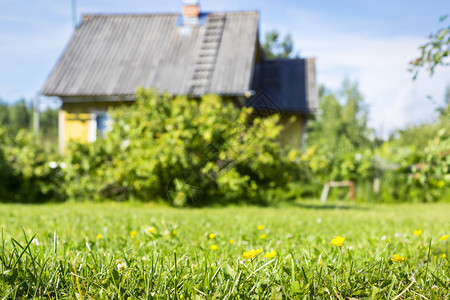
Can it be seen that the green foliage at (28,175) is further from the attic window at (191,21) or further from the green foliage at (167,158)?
the attic window at (191,21)

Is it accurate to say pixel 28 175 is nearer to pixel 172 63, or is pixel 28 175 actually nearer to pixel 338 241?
pixel 172 63

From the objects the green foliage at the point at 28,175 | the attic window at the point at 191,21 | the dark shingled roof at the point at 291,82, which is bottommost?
the green foliage at the point at 28,175

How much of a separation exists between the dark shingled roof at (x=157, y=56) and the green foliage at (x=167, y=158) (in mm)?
4588

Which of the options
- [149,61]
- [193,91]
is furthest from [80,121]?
[193,91]

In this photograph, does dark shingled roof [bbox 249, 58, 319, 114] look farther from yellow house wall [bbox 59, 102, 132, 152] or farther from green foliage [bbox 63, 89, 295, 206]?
green foliage [bbox 63, 89, 295, 206]

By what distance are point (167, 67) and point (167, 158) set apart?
7.20 metres

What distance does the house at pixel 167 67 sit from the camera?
13.8 metres

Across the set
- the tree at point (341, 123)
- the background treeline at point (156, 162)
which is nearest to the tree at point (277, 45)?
the tree at point (341, 123)

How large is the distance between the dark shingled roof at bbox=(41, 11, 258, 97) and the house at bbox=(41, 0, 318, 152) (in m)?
0.03

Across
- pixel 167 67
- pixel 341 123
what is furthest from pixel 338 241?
pixel 341 123

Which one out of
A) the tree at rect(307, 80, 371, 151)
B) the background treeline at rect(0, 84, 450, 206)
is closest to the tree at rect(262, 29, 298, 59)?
the tree at rect(307, 80, 371, 151)

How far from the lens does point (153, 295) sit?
1.39 m

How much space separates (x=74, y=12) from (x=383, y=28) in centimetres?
1770

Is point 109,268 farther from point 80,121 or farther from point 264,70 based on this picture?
point 264,70
